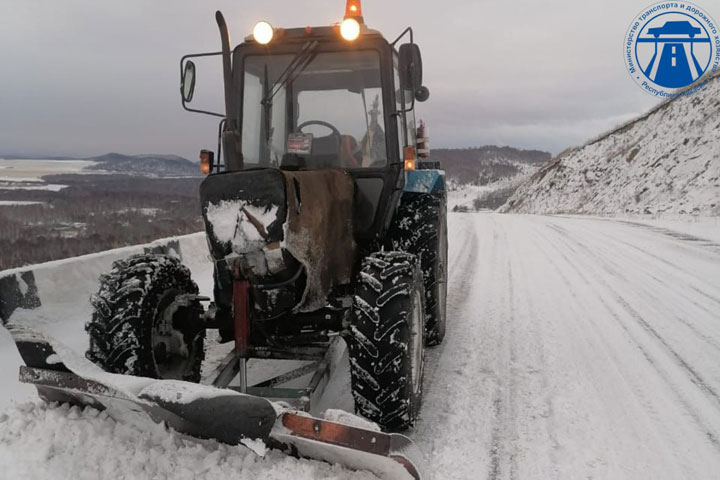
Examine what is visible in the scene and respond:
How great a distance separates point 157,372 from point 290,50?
7.96 ft

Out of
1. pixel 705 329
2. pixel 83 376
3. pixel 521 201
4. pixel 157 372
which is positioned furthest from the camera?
pixel 521 201

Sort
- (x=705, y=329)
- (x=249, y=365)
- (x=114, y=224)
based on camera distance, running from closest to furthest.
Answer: (x=249, y=365) < (x=705, y=329) < (x=114, y=224)

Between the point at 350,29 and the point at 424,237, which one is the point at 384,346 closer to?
the point at 424,237

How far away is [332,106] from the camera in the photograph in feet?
13.5

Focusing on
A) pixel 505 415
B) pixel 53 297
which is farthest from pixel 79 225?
pixel 505 415

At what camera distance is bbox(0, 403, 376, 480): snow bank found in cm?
215

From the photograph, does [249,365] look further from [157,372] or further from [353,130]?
[353,130]

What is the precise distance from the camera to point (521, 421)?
338cm

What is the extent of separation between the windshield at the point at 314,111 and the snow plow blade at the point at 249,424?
6.95 feet

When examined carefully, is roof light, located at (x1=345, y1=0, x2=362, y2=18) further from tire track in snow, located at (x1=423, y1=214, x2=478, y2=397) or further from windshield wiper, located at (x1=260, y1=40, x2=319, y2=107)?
tire track in snow, located at (x1=423, y1=214, x2=478, y2=397)

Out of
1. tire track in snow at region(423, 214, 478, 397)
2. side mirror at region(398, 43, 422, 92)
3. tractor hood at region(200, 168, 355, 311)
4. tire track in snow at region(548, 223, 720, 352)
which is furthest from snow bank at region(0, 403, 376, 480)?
tire track in snow at region(548, 223, 720, 352)

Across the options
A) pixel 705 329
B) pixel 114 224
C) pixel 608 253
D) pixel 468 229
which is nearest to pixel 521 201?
pixel 468 229

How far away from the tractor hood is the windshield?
83 centimetres

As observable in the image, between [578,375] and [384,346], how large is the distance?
202 centimetres
